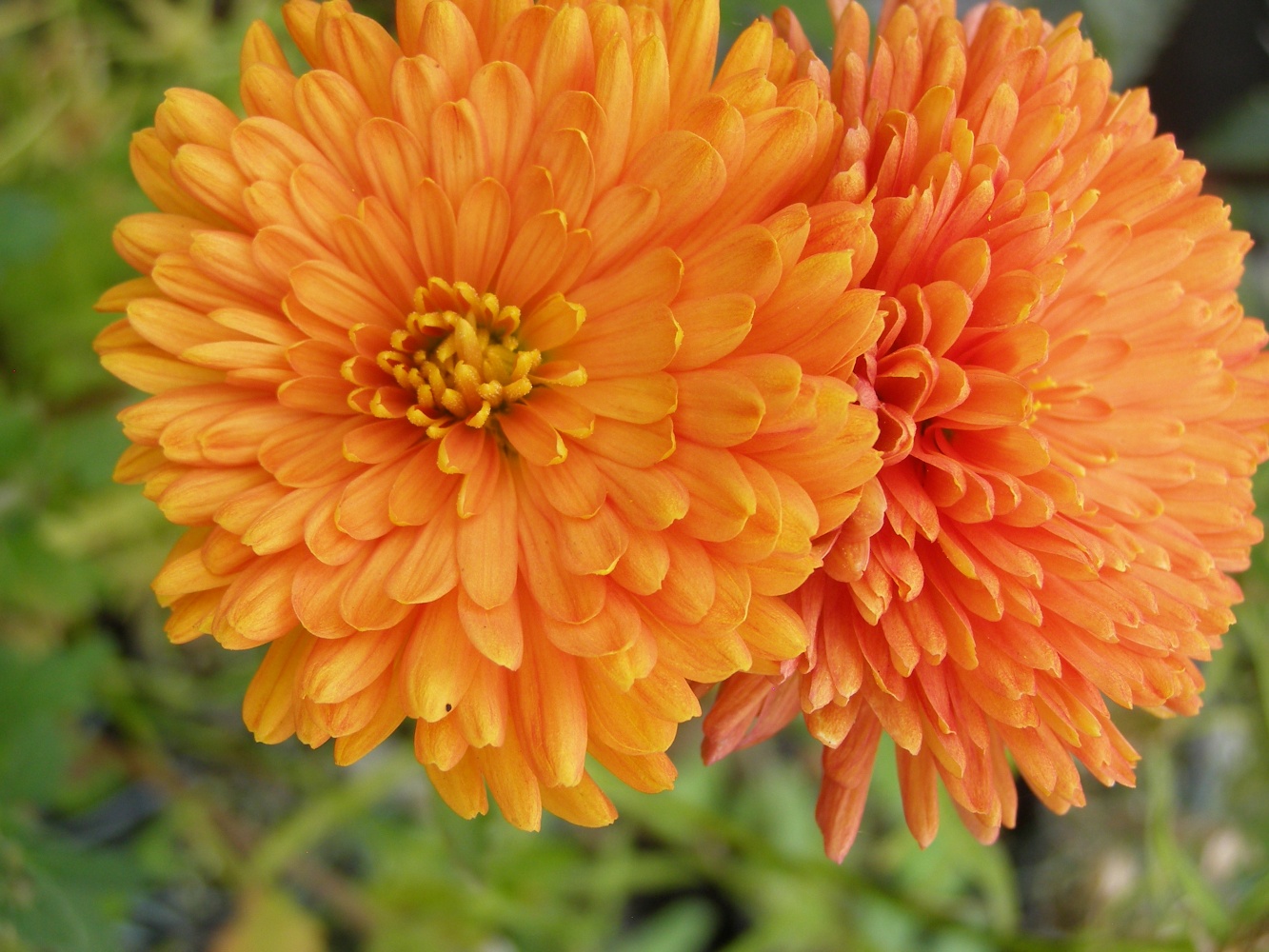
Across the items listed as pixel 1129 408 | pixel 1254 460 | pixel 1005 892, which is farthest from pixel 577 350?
pixel 1005 892

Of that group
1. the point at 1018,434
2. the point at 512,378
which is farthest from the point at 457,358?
the point at 1018,434

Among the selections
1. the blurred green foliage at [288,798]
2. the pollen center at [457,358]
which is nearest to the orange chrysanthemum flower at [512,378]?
the pollen center at [457,358]

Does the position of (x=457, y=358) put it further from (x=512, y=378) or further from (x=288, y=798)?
(x=288, y=798)

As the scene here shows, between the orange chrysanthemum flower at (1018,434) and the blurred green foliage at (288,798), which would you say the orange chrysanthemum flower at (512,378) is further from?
the blurred green foliage at (288,798)

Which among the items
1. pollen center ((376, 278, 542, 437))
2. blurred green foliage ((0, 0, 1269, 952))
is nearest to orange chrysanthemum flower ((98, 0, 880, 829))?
pollen center ((376, 278, 542, 437))

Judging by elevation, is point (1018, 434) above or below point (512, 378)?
above
